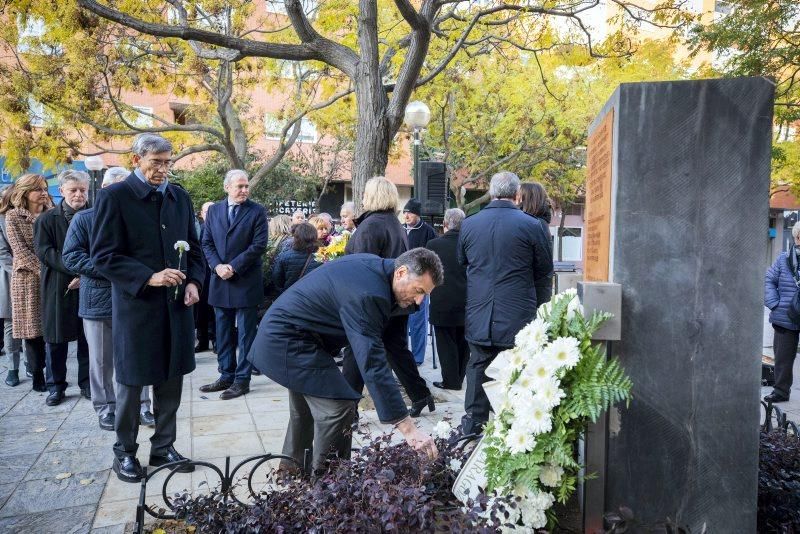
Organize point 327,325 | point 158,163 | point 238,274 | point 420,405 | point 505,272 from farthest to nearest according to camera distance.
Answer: point 238,274 < point 420,405 < point 505,272 < point 158,163 < point 327,325

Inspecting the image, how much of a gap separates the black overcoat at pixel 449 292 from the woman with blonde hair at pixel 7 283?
4.20m

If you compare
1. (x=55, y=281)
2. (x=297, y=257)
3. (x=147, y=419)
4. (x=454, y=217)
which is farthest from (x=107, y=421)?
(x=454, y=217)

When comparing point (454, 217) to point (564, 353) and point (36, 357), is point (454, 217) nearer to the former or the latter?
point (564, 353)

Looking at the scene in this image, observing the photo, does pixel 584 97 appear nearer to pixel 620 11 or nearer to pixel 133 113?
pixel 620 11

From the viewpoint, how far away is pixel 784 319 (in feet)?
20.8

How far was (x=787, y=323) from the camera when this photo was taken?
20.7 feet

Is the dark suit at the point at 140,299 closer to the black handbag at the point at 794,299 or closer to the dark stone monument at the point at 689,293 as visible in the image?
the dark stone monument at the point at 689,293

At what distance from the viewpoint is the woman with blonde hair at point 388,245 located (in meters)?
5.26

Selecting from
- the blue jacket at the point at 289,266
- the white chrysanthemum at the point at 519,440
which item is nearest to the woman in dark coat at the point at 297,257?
the blue jacket at the point at 289,266

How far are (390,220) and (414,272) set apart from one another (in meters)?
2.33

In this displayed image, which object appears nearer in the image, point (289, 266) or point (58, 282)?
point (58, 282)

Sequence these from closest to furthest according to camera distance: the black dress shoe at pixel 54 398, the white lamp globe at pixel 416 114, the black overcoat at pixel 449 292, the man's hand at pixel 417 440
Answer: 1. the man's hand at pixel 417 440
2. the black dress shoe at pixel 54 398
3. the black overcoat at pixel 449 292
4. the white lamp globe at pixel 416 114

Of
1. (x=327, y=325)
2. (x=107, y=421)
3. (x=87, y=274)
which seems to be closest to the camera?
(x=327, y=325)

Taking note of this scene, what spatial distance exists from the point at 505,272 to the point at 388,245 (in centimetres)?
109
